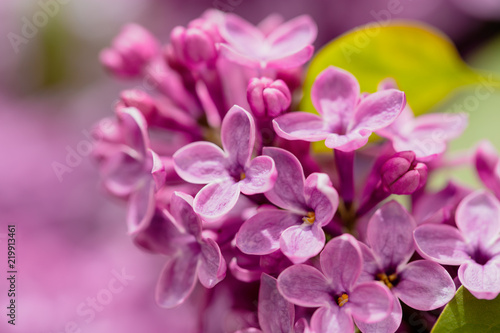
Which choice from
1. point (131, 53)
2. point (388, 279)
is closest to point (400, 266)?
point (388, 279)

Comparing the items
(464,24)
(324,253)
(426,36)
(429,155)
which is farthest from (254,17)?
(324,253)

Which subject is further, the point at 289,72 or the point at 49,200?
the point at 49,200

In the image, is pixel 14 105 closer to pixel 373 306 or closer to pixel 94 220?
pixel 94 220

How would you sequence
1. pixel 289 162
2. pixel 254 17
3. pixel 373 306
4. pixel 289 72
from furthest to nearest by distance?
1. pixel 254 17
2. pixel 289 72
3. pixel 289 162
4. pixel 373 306

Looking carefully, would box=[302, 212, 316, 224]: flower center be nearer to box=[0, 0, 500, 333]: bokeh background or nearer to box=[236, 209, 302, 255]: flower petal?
box=[236, 209, 302, 255]: flower petal

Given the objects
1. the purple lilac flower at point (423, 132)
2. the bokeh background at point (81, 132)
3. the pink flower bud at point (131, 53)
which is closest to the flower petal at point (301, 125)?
the purple lilac flower at point (423, 132)

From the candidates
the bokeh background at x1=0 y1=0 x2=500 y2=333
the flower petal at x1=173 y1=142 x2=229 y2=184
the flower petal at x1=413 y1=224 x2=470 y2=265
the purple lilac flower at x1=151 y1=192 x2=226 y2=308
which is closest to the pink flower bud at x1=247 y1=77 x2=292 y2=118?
the flower petal at x1=173 y1=142 x2=229 y2=184

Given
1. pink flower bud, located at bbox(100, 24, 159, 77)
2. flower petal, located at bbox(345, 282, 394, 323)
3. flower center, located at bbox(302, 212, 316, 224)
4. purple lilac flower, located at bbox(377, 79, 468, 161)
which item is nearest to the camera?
flower petal, located at bbox(345, 282, 394, 323)

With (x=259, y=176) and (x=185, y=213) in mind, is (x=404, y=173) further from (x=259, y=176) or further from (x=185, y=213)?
(x=185, y=213)
